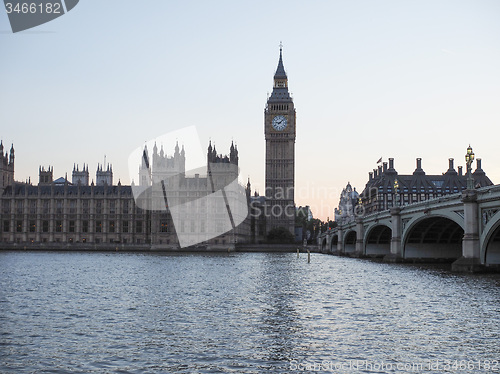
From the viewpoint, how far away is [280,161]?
183m

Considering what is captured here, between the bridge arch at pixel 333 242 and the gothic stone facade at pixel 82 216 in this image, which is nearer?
the bridge arch at pixel 333 242

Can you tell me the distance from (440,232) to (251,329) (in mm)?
55515

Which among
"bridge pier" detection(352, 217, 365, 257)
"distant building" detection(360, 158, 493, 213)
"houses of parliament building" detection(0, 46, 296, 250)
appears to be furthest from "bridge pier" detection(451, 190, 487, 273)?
"distant building" detection(360, 158, 493, 213)

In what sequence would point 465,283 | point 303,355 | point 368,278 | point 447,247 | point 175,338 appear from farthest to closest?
point 447,247, point 368,278, point 465,283, point 175,338, point 303,355

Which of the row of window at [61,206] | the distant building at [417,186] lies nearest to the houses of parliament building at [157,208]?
the row of window at [61,206]

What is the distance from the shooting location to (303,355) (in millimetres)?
20594

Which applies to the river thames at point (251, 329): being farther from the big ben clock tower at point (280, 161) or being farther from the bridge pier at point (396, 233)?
the big ben clock tower at point (280, 161)

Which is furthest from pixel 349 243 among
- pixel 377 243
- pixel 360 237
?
pixel 360 237

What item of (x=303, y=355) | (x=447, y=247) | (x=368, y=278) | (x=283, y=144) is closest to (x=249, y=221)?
(x=283, y=144)

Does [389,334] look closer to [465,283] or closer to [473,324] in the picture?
[473,324]

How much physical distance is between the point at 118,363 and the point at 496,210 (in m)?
37.5

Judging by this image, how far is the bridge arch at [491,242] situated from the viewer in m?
47.8

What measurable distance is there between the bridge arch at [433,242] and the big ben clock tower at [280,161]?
10038 cm

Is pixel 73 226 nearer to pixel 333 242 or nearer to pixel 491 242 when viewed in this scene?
pixel 333 242
